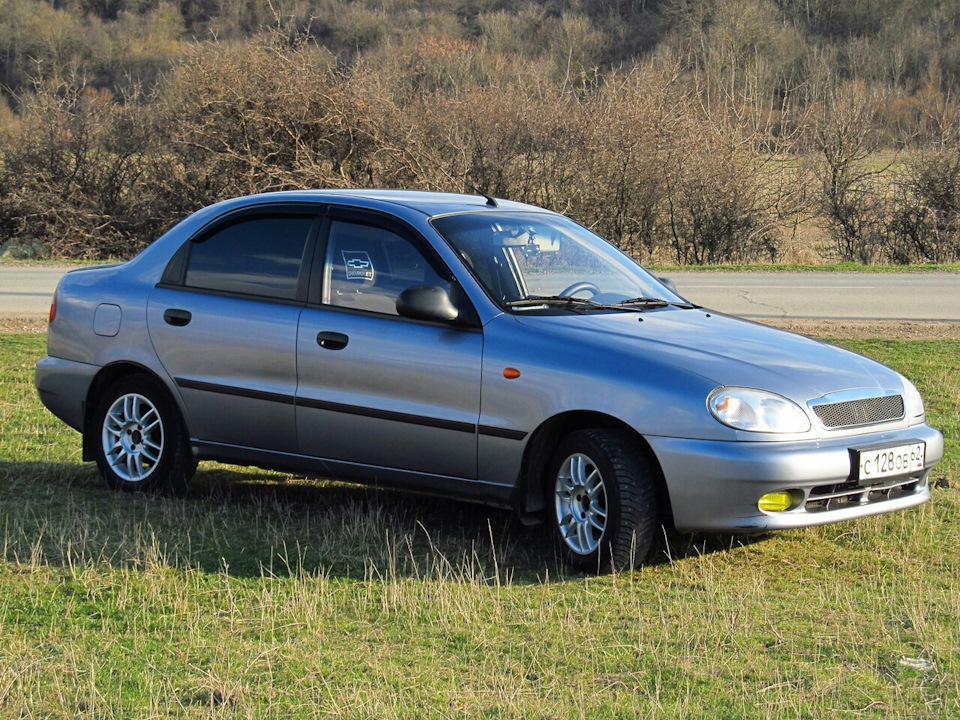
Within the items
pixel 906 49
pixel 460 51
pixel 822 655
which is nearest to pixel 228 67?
pixel 460 51

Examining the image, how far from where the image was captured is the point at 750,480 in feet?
17.0

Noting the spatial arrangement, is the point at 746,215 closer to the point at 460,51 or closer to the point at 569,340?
the point at 460,51

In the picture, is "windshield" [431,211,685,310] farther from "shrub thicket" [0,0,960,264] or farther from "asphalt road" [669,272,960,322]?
"shrub thicket" [0,0,960,264]

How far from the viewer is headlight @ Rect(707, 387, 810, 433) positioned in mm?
5219

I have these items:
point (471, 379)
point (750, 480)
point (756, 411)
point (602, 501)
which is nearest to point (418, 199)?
point (471, 379)

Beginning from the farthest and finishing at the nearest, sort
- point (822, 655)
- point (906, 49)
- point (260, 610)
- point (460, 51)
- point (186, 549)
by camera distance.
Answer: point (906, 49), point (460, 51), point (186, 549), point (260, 610), point (822, 655)

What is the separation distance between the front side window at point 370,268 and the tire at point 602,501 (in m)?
1.07

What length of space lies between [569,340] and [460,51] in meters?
28.3

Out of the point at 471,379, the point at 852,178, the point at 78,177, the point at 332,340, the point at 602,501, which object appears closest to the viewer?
the point at 602,501

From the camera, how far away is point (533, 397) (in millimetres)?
5605

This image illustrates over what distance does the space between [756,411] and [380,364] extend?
5.87ft

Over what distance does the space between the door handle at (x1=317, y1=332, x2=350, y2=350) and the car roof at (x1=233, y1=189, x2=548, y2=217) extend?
2.43ft

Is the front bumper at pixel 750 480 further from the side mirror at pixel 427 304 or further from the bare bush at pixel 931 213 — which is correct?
the bare bush at pixel 931 213

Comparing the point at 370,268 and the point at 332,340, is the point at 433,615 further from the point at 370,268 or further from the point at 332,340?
the point at 370,268
